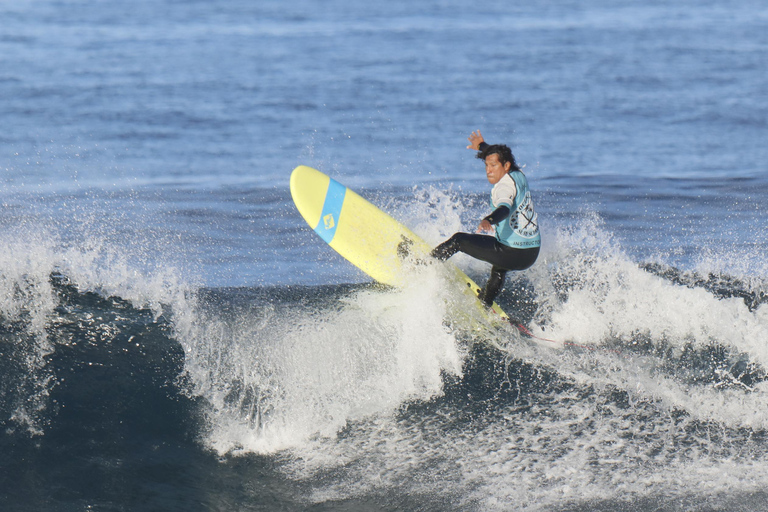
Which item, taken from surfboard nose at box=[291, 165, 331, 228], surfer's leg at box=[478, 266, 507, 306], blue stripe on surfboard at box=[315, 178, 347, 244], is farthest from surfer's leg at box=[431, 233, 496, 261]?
surfboard nose at box=[291, 165, 331, 228]

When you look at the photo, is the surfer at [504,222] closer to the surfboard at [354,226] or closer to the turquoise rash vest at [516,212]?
the turquoise rash vest at [516,212]

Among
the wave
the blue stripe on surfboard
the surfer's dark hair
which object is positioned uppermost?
the surfer's dark hair

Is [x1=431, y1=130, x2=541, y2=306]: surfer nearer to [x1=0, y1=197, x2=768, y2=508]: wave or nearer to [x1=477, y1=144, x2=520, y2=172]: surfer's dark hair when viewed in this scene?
[x1=477, y1=144, x2=520, y2=172]: surfer's dark hair

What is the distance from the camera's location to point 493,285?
21.7ft

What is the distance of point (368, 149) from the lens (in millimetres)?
15367

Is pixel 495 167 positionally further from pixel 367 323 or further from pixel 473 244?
pixel 367 323

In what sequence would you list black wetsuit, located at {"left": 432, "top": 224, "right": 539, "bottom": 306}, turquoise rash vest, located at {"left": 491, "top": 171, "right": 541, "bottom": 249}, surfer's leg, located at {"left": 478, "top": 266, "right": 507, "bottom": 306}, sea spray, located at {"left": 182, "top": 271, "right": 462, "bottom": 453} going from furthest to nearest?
1. surfer's leg, located at {"left": 478, "top": 266, "right": 507, "bottom": 306}
2. black wetsuit, located at {"left": 432, "top": 224, "right": 539, "bottom": 306}
3. turquoise rash vest, located at {"left": 491, "top": 171, "right": 541, "bottom": 249}
4. sea spray, located at {"left": 182, "top": 271, "right": 462, "bottom": 453}

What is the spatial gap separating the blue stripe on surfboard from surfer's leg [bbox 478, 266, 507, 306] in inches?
65.6

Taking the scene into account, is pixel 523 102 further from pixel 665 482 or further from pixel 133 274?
pixel 665 482

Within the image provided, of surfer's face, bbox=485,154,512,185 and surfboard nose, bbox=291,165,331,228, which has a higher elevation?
surfer's face, bbox=485,154,512,185

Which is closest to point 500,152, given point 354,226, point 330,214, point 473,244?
point 473,244

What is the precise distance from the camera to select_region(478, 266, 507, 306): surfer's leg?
6559 millimetres

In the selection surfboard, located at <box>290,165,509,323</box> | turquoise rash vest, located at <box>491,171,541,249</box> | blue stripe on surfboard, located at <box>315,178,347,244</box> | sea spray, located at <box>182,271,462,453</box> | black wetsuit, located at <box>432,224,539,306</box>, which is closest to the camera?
sea spray, located at <box>182,271,462,453</box>

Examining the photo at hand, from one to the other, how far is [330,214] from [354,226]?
27 cm
